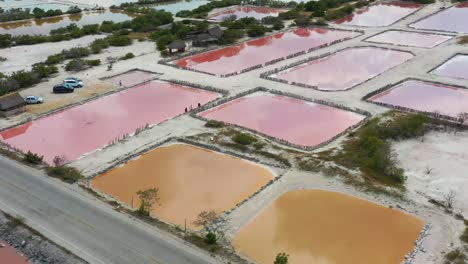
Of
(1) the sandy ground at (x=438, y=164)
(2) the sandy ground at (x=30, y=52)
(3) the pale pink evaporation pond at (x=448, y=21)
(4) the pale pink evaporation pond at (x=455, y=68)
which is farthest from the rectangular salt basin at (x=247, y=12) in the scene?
(1) the sandy ground at (x=438, y=164)

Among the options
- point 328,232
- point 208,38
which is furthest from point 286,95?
point 328,232

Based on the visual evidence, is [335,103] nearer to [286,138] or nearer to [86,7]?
[286,138]

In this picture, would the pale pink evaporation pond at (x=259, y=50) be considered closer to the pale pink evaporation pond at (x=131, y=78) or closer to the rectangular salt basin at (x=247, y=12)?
the pale pink evaporation pond at (x=131, y=78)

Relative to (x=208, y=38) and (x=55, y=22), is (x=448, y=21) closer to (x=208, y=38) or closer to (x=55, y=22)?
(x=208, y=38)

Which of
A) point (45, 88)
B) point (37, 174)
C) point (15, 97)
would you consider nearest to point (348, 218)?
point (37, 174)

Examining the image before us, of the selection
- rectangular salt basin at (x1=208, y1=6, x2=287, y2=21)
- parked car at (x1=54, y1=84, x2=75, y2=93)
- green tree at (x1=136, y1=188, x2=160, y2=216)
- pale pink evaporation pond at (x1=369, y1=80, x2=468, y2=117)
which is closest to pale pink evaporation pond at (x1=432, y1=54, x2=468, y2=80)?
pale pink evaporation pond at (x1=369, y1=80, x2=468, y2=117)
